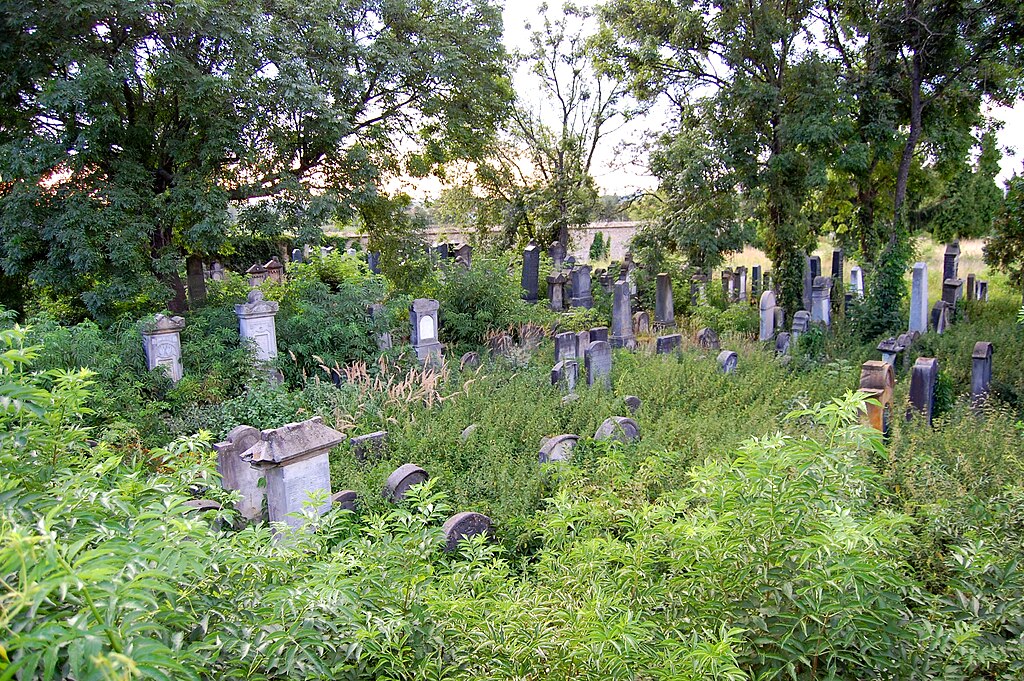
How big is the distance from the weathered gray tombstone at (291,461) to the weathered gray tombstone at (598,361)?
459 centimetres

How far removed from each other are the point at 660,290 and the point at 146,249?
8.53 meters

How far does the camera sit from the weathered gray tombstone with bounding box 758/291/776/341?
11.8 m

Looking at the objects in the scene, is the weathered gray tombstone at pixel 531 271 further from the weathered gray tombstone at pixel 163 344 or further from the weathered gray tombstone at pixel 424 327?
the weathered gray tombstone at pixel 163 344

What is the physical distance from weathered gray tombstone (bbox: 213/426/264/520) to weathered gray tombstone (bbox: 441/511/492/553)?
1.82 m

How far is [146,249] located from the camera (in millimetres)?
9031

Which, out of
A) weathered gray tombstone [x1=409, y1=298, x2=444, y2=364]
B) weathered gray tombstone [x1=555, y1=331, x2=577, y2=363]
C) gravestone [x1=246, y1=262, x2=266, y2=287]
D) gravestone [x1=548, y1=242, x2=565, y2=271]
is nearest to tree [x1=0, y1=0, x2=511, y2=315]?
weathered gray tombstone [x1=409, y1=298, x2=444, y2=364]

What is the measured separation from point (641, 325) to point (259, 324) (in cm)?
688

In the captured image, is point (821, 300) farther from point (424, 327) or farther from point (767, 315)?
point (424, 327)

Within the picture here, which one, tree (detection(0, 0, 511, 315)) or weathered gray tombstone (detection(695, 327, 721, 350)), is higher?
tree (detection(0, 0, 511, 315))

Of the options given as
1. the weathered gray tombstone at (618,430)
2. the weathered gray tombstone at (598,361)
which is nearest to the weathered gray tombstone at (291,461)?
the weathered gray tombstone at (618,430)

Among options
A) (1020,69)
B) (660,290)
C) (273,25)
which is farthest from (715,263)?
(273,25)

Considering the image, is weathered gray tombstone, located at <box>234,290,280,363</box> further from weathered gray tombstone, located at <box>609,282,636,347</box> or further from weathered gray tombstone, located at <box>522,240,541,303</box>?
weathered gray tombstone, located at <box>522,240,541,303</box>

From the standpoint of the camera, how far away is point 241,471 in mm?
5566

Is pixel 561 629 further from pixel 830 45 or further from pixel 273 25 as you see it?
pixel 830 45
